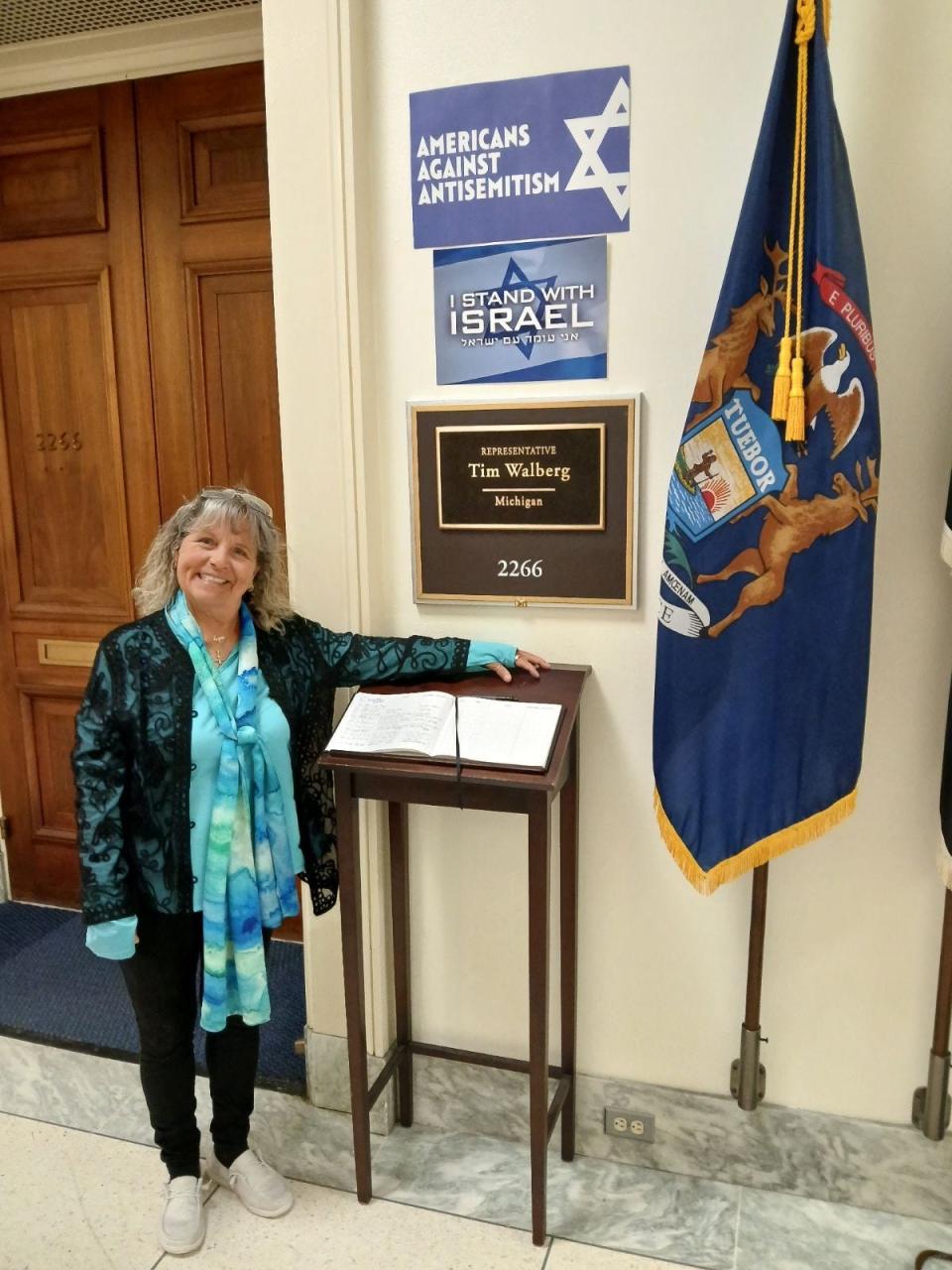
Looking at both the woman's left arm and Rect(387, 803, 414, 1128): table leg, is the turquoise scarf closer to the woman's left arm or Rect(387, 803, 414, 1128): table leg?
the woman's left arm

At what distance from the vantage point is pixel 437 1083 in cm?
219

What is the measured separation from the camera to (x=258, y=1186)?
196cm

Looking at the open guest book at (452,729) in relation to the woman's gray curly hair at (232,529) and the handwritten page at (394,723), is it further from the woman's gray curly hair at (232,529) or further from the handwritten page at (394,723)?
the woman's gray curly hair at (232,529)

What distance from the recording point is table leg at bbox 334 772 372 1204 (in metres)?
1.83

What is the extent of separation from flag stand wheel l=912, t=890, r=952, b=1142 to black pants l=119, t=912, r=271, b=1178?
1.31 metres

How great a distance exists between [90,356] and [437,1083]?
214cm

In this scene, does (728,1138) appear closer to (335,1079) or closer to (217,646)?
(335,1079)

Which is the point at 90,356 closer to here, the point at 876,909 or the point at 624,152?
the point at 624,152

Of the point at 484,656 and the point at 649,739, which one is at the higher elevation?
the point at 484,656

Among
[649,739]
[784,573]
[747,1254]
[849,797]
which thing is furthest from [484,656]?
[747,1254]

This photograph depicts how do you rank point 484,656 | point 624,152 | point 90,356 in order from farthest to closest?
point 90,356, point 484,656, point 624,152

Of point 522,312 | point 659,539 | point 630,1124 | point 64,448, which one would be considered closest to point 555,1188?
point 630,1124

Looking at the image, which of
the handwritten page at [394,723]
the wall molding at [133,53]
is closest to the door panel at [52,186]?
the wall molding at [133,53]

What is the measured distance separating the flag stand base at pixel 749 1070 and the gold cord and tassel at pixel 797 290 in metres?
1.18
